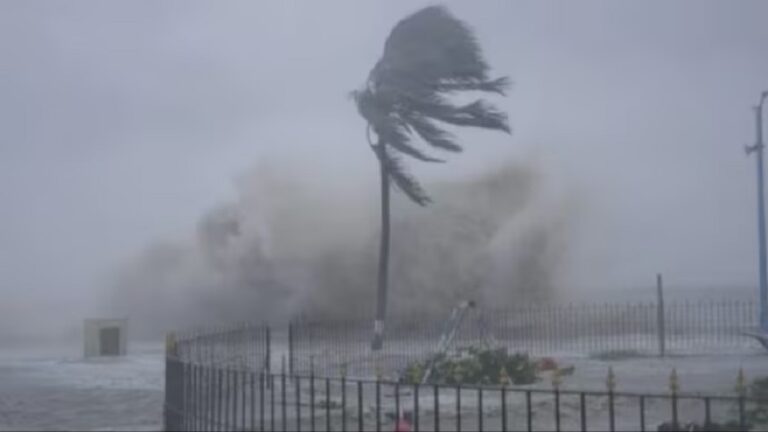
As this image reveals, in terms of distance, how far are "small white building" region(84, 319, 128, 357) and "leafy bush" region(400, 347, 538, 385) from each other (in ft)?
47.1

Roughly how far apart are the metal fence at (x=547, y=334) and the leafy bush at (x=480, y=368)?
3870 mm

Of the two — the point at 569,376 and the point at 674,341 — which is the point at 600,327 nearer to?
the point at 674,341

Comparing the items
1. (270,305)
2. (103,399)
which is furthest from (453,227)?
(103,399)

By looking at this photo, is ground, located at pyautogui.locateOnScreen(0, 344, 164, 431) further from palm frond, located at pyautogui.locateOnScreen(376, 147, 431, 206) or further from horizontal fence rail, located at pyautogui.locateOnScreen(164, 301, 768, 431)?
palm frond, located at pyautogui.locateOnScreen(376, 147, 431, 206)

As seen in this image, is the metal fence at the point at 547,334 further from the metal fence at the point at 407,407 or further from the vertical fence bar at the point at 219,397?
the vertical fence bar at the point at 219,397

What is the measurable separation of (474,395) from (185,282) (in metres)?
40.1

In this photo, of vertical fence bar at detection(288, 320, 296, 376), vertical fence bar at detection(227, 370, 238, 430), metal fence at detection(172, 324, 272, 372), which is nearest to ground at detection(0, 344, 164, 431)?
metal fence at detection(172, 324, 272, 372)

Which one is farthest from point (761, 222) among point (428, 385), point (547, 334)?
point (428, 385)

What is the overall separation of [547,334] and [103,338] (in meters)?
13.2

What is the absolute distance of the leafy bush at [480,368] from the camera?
23.6 meters

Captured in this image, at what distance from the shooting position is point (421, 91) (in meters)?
43.8

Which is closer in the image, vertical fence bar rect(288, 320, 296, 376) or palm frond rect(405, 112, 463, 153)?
vertical fence bar rect(288, 320, 296, 376)

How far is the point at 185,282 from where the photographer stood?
59.8 meters

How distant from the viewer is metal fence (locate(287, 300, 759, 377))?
3219 cm
